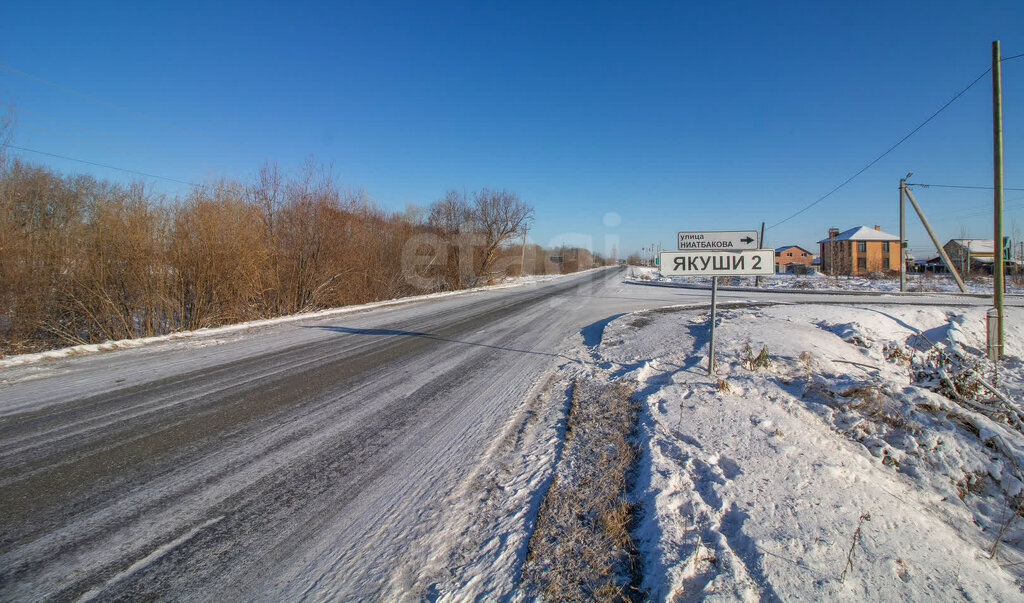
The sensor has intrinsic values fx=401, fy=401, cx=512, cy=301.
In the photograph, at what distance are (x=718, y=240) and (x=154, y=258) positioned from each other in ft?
41.0

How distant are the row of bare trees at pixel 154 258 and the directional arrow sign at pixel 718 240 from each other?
11.8 m

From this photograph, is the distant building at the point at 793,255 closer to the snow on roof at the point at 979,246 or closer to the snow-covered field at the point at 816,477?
the snow on roof at the point at 979,246

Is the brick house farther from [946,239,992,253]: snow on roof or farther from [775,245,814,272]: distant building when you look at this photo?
[775,245,814,272]: distant building

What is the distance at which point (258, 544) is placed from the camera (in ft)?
8.13

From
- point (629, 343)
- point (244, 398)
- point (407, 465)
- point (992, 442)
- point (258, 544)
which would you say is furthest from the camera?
point (629, 343)

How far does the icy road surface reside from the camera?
7.38 ft

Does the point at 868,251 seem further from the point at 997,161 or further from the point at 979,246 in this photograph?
the point at 997,161

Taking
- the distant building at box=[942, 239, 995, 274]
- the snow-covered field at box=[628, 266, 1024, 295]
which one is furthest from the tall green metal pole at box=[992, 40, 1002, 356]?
the distant building at box=[942, 239, 995, 274]

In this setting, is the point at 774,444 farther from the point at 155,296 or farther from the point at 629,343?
the point at 155,296

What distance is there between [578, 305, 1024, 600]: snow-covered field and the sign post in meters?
1.23

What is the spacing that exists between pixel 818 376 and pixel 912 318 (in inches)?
354

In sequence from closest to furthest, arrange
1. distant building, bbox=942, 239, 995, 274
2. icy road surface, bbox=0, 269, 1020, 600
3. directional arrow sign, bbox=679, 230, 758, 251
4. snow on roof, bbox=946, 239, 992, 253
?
icy road surface, bbox=0, 269, 1020, 600 → directional arrow sign, bbox=679, 230, 758, 251 → distant building, bbox=942, 239, 995, 274 → snow on roof, bbox=946, 239, 992, 253

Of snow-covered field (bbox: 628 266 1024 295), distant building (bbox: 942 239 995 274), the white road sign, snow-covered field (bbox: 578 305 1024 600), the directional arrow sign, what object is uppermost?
distant building (bbox: 942 239 995 274)

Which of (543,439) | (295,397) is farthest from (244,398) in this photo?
(543,439)
